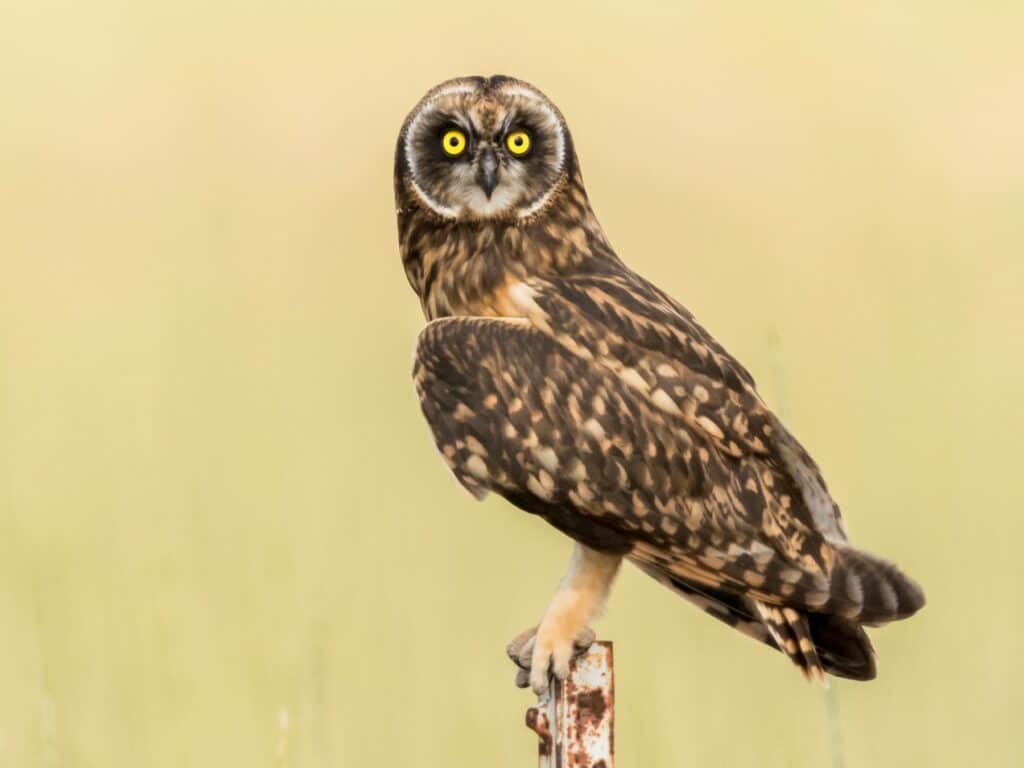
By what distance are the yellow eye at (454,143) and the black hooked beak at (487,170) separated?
0.05 metres

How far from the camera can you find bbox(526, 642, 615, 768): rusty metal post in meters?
2.91

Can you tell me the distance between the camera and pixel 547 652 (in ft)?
11.3

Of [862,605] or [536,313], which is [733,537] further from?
[536,313]

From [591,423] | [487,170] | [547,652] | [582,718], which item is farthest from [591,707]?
[487,170]

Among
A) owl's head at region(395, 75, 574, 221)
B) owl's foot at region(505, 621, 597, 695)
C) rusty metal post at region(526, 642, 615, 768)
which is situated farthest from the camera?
owl's head at region(395, 75, 574, 221)

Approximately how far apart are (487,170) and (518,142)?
0.09m

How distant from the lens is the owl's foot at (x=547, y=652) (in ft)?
11.2

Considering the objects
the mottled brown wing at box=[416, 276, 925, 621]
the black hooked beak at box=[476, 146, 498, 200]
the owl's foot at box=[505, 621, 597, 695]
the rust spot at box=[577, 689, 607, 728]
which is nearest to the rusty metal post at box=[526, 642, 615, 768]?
the rust spot at box=[577, 689, 607, 728]

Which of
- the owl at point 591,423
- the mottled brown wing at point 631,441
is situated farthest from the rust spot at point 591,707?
the mottled brown wing at point 631,441

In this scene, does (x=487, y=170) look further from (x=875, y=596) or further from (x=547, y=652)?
(x=875, y=596)

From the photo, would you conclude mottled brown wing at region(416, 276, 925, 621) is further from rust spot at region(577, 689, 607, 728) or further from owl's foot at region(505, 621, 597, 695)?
rust spot at region(577, 689, 607, 728)

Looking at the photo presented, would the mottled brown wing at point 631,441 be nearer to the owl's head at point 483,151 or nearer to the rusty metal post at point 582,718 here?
the owl's head at point 483,151

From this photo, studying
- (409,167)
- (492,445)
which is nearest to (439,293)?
(409,167)

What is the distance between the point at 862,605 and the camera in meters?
3.50
